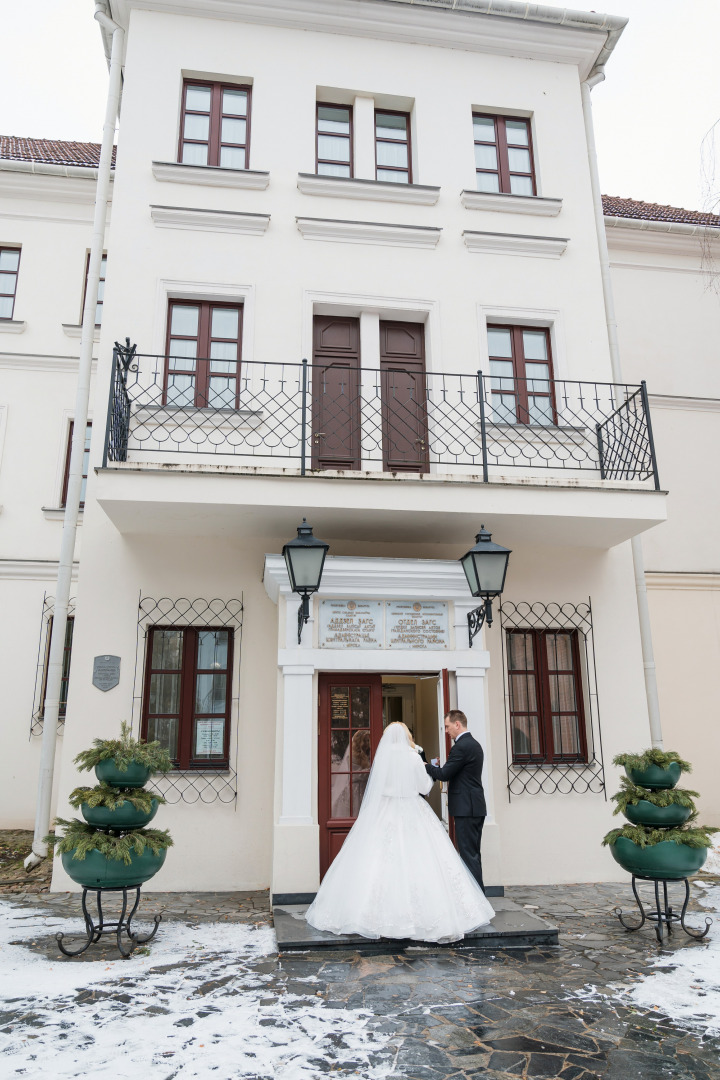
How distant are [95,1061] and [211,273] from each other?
8.10 meters

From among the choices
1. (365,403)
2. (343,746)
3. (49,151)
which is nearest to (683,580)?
(365,403)

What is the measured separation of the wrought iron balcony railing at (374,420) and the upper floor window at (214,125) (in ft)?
9.48

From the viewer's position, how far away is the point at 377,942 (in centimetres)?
616

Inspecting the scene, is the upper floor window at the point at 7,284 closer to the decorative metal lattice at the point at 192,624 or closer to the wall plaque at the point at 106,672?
the decorative metal lattice at the point at 192,624

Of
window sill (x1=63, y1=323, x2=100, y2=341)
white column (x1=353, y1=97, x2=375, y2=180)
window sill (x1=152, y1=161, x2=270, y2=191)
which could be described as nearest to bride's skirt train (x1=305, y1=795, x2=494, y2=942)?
window sill (x1=152, y1=161, x2=270, y2=191)

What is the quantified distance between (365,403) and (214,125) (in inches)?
170

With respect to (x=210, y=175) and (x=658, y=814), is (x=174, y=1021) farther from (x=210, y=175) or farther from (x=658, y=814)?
(x=210, y=175)

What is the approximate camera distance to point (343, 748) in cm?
807

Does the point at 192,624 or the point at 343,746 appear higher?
the point at 192,624

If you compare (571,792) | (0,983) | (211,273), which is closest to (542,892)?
(571,792)

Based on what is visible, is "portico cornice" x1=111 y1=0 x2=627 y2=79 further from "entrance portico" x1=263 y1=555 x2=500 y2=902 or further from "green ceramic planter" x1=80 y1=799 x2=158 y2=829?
"green ceramic planter" x1=80 y1=799 x2=158 y2=829

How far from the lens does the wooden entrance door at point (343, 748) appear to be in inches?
308

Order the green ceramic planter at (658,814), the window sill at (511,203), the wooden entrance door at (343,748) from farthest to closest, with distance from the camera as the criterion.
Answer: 1. the window sill at (511,203)
2. the wooden entrance door at (343,748)
3. the green ceramic planter at (658,814)

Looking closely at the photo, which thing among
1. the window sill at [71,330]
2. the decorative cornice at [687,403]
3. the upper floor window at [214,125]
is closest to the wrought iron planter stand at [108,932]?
the upper floor window at [214,125]
